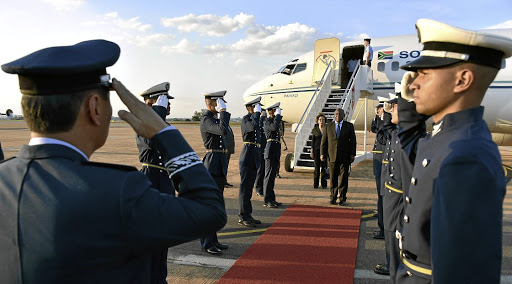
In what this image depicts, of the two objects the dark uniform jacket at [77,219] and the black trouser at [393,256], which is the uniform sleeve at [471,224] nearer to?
the dark uniform jacket at [77,219]

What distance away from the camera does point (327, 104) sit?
11930mm

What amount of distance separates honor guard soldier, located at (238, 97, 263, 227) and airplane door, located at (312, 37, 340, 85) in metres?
6.19

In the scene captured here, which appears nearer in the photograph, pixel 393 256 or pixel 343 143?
pixel 393 256

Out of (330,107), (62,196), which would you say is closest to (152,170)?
(62,196)

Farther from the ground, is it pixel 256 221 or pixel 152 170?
pixel 152 170

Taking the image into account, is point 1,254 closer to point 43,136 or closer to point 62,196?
point 62,196

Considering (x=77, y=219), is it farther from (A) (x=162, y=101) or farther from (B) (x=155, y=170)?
(A) (x=162, y=101)

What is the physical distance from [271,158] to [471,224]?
257 inches

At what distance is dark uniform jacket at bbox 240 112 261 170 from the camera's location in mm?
6254

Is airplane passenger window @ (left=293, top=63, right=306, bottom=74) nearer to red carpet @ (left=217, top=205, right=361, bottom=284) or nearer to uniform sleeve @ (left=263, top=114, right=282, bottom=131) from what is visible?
uniform sleeve @ (left=263, top=114, right=282, bottom=131)

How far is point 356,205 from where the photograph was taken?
7.09 metres

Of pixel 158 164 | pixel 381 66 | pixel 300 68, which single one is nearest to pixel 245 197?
pixel 158 164

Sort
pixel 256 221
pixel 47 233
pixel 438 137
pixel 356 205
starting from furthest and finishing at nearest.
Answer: pixel 356 205
pixel 256 221
pixel 438 137
pixel 47 233

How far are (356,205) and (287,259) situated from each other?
10.8ft
